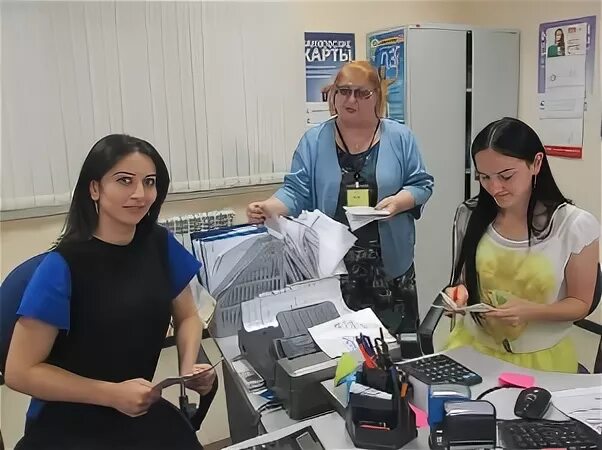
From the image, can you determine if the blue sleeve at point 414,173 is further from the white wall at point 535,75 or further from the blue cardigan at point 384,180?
the white wall at point 535,75

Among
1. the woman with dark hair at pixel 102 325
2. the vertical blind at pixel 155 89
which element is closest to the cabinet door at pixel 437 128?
the vertical blind at pixel 155 89

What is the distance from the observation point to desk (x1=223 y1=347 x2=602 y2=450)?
3.71ft

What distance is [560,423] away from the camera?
3.63 ft

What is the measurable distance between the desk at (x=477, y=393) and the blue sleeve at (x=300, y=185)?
948 mm

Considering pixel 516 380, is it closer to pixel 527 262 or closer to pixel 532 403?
pixel 532 403

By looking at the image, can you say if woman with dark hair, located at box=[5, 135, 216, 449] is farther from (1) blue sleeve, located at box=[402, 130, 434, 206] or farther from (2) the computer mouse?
(1) blue sleeve, located at box=[402, 130, 434, 206]

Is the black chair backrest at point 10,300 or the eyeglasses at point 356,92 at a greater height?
the eyeglasses at point 356,92

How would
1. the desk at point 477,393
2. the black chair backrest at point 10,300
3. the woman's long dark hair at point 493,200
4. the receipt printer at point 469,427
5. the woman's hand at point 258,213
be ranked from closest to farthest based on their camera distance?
the receipt printer at point 469,427 < the desk at point 477,393 < the black chair backrest at point 10,300 < the woman's long dark hair at point 493,200 < the woman's hand at point 258,213

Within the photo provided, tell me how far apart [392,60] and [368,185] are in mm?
1440

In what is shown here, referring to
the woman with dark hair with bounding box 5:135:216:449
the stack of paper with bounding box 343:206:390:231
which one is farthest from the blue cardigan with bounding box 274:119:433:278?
the woman with dark hair with bounding box 5:135:216:449

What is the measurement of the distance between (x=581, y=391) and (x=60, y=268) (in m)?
1.17

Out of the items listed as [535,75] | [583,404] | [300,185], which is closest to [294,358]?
[583,404]

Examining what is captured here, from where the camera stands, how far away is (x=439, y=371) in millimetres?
1311

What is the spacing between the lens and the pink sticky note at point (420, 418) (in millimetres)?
1138
